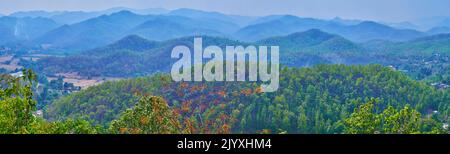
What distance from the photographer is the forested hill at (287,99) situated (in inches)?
1112

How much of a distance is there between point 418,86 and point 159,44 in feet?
208

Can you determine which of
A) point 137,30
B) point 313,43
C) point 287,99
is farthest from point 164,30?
point 287,99

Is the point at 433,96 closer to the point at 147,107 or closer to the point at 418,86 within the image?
the point at 418,86

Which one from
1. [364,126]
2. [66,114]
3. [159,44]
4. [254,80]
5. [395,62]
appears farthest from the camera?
[159,44]

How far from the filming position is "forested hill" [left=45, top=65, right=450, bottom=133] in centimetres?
2825

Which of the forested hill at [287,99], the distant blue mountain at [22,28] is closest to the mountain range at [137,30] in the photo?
the distant blue mountain at [22,28]

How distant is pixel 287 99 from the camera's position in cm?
3111

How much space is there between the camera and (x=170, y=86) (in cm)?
3425

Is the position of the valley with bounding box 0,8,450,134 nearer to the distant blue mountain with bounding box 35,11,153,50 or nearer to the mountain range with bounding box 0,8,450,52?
the distant blue mountain with bounding box 35,11,153,50

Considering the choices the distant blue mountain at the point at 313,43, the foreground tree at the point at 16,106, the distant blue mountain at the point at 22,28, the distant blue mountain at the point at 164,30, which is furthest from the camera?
the distant blue mountain at the point at 164,30

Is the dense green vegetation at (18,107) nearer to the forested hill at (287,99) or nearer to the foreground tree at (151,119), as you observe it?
the foreground tree at (151,119)

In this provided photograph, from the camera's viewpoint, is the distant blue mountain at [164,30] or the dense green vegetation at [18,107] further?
the distant blue mountain at [164,30]

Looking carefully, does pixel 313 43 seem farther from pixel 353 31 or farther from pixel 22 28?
pixel 22 28

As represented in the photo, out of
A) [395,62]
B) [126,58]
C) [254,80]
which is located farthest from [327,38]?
[254,80]
